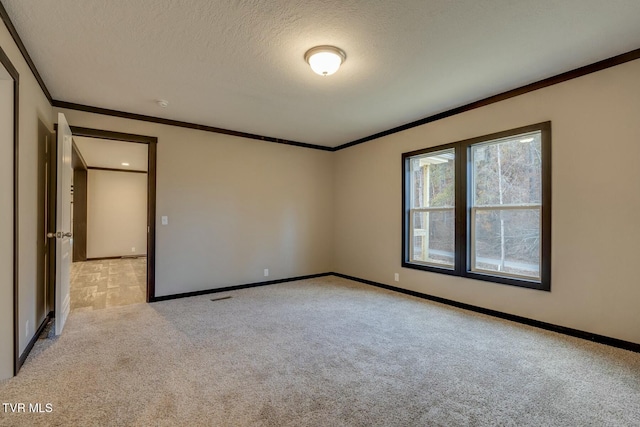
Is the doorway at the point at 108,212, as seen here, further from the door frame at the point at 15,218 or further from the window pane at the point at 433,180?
the window pane at the point at 433,180

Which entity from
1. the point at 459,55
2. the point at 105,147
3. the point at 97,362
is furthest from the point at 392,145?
the point at 105,147

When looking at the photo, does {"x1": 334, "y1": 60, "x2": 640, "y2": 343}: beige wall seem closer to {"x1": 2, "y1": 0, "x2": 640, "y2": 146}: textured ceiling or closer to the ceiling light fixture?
{"x1": 2, "y1": 0, "x2": 640, "y2": 146}: textured ceiling

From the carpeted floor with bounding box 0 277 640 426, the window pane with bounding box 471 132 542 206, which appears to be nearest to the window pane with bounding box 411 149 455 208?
the window pane with bounding box 471 132 542 206

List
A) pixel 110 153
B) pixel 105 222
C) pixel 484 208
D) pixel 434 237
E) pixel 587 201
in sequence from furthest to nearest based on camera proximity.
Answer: pixel 105 222 → pixel 110 153 → pixel 434 237 → pixel 484 208 → pixel 587 201

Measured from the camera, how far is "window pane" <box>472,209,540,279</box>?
10.9 feet

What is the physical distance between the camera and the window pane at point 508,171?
3338 millimetres

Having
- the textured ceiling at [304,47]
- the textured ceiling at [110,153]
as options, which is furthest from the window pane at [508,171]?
the textured ceiling at [110,153]

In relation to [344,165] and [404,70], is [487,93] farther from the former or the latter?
[344,165]

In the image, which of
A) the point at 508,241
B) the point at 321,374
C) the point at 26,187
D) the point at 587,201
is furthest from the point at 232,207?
the point at 587,201

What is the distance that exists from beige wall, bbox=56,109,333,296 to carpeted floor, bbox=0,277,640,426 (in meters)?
1.17

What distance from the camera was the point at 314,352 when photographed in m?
2.65

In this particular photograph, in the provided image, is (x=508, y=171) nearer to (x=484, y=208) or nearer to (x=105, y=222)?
(x=484, y=208)

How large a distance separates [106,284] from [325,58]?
206 inches

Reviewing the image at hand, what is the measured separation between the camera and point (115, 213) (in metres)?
8.40
